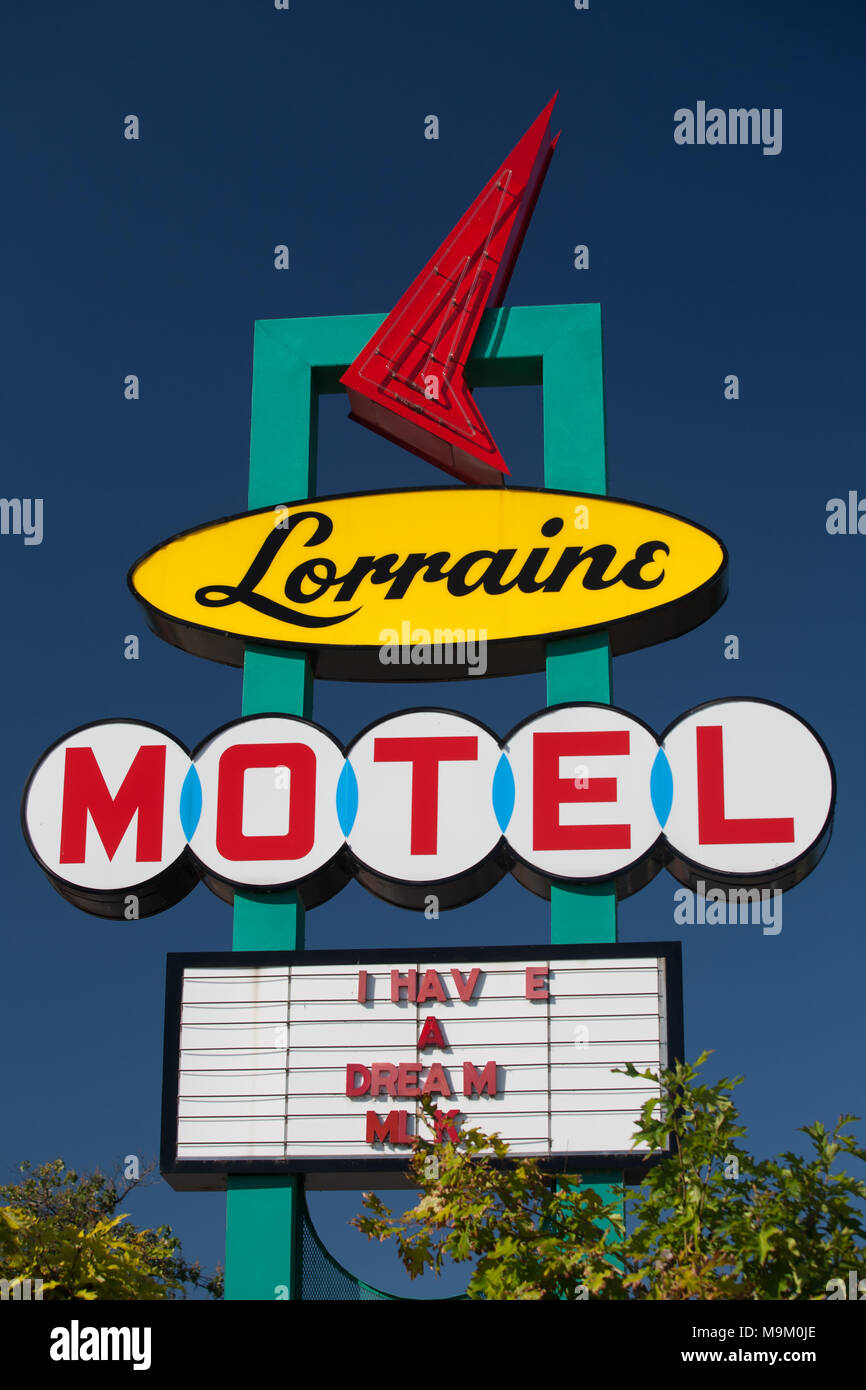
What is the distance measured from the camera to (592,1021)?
47.8ft

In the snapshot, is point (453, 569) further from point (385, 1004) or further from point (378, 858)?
point (385, 1004)

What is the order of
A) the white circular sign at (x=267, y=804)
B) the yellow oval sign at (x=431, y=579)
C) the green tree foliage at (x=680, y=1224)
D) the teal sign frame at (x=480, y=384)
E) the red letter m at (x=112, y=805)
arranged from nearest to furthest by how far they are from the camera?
the green tree foliage at (x=680, y=1224) < the teal sign frame at (x=480, y=384) < the white circular sign at (x=267, y=804) < the red letter m at (x=112, y=805) < the yellow oval sign at (x=431, y=579)

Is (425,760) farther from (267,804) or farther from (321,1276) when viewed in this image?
(321,1276)

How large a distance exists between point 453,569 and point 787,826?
12.6ft

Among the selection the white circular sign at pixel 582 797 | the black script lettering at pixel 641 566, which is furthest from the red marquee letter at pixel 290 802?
the black script lettering at pixel 641 566

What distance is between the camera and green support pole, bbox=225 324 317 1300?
1419cm

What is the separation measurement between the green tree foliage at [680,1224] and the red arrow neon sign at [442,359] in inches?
302

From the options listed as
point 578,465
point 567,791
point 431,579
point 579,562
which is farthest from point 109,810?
point 578,465

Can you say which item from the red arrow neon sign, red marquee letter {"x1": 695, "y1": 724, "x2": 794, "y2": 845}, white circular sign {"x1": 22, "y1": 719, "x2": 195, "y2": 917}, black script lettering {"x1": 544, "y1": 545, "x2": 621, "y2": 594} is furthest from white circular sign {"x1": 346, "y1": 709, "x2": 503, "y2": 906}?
the red arrow neon sign

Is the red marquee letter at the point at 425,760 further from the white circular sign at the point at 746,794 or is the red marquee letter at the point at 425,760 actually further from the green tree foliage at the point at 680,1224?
the green tree foliage at the point at 680,1224

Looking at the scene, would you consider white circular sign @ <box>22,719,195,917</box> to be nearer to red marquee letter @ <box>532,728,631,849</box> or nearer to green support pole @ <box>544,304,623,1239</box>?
red marquee letter @ <box>532,728,631,849</box>

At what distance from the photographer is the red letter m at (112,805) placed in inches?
619

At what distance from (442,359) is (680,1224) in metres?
9.26

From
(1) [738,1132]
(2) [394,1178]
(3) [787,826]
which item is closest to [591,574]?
(3) [787,826]
